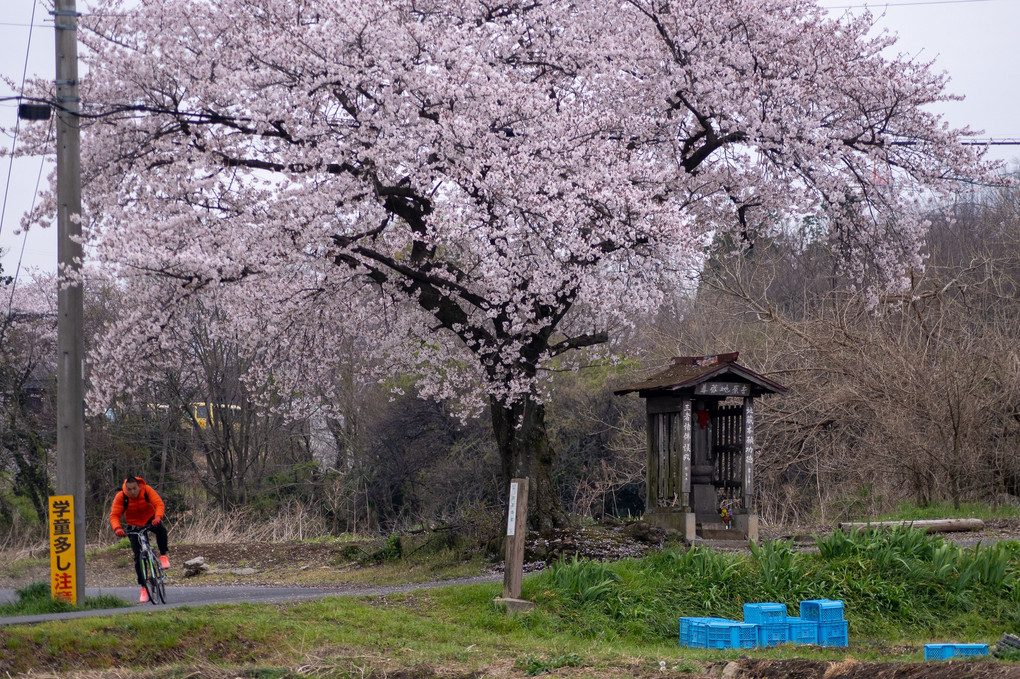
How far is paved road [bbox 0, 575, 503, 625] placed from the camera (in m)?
11.2

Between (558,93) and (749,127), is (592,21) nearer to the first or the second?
(558,93)

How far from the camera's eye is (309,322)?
627 inches

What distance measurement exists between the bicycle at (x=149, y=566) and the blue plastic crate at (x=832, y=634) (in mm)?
7499

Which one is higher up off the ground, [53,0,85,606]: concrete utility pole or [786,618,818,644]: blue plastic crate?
[53,0,85,606]: concrete utility pole

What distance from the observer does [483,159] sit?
13.6m

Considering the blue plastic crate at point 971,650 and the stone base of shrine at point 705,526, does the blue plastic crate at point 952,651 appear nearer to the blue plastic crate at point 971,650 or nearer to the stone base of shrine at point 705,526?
the blue plastic crate at point 971,650

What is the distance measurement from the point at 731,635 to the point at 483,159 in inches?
275

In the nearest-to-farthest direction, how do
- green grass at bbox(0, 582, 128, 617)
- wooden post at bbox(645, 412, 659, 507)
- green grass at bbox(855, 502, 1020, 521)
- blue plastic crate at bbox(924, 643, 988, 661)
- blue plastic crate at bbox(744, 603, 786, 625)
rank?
blue plastic crate at bbox(924, 643, 988, 661) → blue plastic crate at bbox(744, 603, 786, 625) → green grass at bbox(0, 582, 128, 617) → wooden post at bbox(645, 412, 659, 507) → green grass at bbox(855, 502, 1020, 521)

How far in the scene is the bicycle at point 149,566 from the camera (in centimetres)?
1205

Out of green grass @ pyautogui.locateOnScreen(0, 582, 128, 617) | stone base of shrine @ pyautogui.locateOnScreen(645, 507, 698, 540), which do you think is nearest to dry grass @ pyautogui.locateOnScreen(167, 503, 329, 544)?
green grass @ pyautogui.locateOnScreen(0, 582, 128, 617)

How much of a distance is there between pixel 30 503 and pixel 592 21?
22.4 meters

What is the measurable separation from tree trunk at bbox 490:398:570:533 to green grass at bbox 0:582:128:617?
597cm

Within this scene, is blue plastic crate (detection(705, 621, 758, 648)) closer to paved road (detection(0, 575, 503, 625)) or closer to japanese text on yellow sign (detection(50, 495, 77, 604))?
paved road (detection(0, 575, 503, 625))

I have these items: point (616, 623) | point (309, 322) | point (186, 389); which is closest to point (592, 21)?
point (309, 322)
